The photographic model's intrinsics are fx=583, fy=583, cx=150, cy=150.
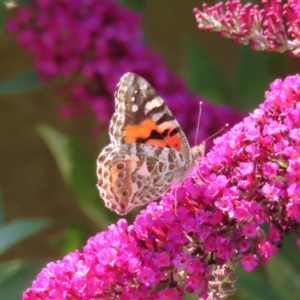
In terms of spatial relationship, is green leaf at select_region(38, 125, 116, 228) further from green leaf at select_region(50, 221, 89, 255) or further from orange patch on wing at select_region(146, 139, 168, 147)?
orange patch on wing at select_region(146, 139, 168, 147)

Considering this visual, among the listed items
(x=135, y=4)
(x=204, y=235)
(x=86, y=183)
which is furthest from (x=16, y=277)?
(x=135, y=4)

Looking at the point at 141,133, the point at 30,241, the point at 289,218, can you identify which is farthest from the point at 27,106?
the point at 289,218

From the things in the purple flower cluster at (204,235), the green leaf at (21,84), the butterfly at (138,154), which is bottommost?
the purple flower cluster at (204,235)

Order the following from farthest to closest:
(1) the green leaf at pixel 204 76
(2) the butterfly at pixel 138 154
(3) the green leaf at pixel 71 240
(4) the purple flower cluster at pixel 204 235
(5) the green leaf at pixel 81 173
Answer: (1) the green leaf at pixel 204 76
(3) the green leaf at pixel 71 240
(5) the green leaf at pixel 81 173
(2) the butterfly at pixel 138 154
(4) the purple flower cluster at pixel 204 235

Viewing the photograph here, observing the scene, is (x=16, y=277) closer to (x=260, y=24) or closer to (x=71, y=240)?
(x=71, y=240)

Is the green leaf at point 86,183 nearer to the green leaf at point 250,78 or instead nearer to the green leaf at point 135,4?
the green leaf at point 135,4

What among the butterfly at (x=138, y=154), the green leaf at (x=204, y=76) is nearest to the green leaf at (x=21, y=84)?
the green leaf at (x=204, y=76)
